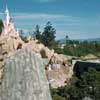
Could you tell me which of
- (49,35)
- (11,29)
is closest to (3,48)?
(11,29)

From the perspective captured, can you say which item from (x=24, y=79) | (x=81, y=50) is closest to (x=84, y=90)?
(x=24, y=79)

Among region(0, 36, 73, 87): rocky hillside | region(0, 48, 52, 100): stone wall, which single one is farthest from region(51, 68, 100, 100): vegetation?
region(0, 48, 52, 100): stone wall

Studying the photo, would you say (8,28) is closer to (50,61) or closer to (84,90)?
(50,61)

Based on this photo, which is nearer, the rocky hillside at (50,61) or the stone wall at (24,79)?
the stone wall at (24,79)

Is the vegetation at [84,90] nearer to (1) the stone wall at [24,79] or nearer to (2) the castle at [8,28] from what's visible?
(2) the castle at [8,28]

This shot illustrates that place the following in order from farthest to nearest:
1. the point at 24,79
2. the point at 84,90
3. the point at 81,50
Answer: the point at 81,50
the point at 84,90
the point at 24,79

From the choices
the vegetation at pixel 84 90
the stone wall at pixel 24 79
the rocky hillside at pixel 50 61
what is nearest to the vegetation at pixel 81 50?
the rocky hillside at pixel 50 61

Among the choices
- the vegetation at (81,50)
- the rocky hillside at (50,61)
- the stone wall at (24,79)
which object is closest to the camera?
the stone wall at (24,79)

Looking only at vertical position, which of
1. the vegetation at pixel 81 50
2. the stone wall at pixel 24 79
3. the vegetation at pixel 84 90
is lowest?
the vegetation at pixel 84 90

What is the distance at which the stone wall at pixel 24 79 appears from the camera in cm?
439

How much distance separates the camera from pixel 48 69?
3991cm

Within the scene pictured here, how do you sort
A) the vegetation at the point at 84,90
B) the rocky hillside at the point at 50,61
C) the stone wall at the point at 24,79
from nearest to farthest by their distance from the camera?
the stone wall at the point at 24,79 → the vegetation at the point at 84,90 → the rocky hillside at the point at 50,61

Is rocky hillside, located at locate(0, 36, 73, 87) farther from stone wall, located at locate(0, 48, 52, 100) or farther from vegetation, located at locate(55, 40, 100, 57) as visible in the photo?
stone wall, located at locate(0, 48, 52, 100)

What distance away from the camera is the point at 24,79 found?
4.44 meters
